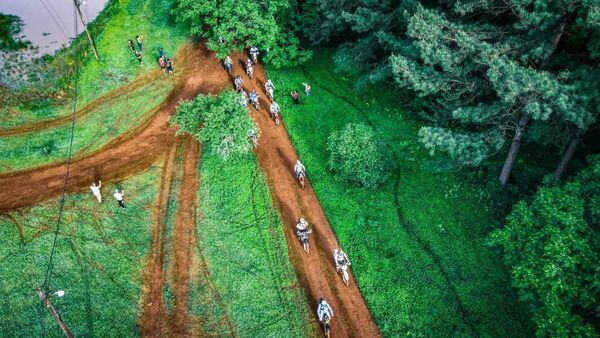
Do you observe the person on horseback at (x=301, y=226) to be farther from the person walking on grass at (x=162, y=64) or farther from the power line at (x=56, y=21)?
the power line at (x=56, y=21)

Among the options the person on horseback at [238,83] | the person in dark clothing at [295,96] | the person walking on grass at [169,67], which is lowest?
the person in dark clothing at [295,96]

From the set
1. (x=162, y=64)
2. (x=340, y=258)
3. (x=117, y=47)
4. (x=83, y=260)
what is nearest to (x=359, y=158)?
(x=340, y=258)

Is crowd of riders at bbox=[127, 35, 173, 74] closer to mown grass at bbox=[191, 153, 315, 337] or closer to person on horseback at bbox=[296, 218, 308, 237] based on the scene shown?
mown grass at bbox=[191, 153, 315, 337]

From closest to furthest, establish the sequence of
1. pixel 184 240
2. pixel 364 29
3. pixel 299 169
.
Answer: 1. pixel 184 240
2. pixel 299 169
3. pixel 364 29

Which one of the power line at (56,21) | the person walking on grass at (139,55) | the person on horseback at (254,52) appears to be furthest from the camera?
the power line at (56,21)

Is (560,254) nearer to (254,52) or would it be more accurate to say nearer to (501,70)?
(501,70)

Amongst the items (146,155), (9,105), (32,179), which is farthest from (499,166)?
(9,105)

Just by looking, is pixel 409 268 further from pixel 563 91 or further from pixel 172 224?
pixel 172 224

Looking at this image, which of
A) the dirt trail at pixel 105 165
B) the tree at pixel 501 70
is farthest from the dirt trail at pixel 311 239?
the tree at pixel 501 70
